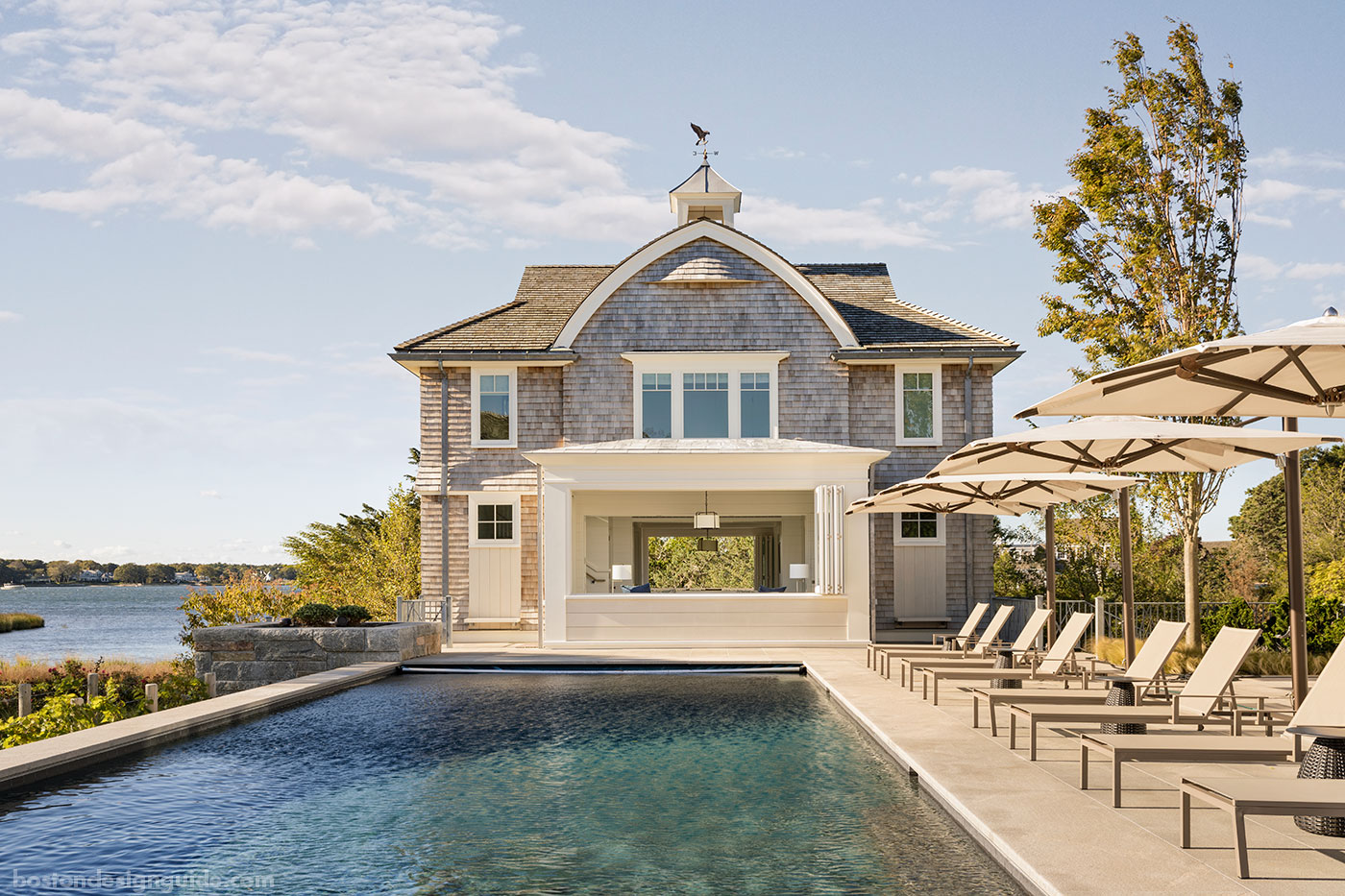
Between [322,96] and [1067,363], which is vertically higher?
[322,96]

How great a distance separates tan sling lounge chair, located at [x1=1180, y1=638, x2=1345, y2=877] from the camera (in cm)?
507

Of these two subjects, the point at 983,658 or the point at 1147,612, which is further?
the point at 1147,612

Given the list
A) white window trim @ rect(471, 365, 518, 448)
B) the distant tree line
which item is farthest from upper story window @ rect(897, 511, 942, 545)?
the distant tree line

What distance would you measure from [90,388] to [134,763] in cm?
2888

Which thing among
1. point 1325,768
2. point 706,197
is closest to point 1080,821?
point 1325,768

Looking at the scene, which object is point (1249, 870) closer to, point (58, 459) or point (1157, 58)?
point (1157, 58)

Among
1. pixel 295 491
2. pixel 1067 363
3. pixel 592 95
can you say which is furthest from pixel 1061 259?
pixel 295 491

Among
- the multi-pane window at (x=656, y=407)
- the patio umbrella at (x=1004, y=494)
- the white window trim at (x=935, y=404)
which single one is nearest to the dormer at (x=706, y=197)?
the multi-pane window at (x=656, y=407)

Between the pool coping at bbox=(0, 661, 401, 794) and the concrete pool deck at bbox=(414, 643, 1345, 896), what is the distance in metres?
6.45

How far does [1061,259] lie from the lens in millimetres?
19516

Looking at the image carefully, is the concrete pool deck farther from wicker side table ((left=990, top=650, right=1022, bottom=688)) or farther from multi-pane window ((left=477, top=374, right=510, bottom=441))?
multi-pane window ((left=477, top=374, right=510, bottom=441))

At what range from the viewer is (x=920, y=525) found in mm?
22125

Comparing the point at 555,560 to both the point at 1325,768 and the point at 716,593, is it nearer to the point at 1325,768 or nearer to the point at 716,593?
the point at 716,593

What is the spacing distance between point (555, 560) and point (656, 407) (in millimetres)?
4705
